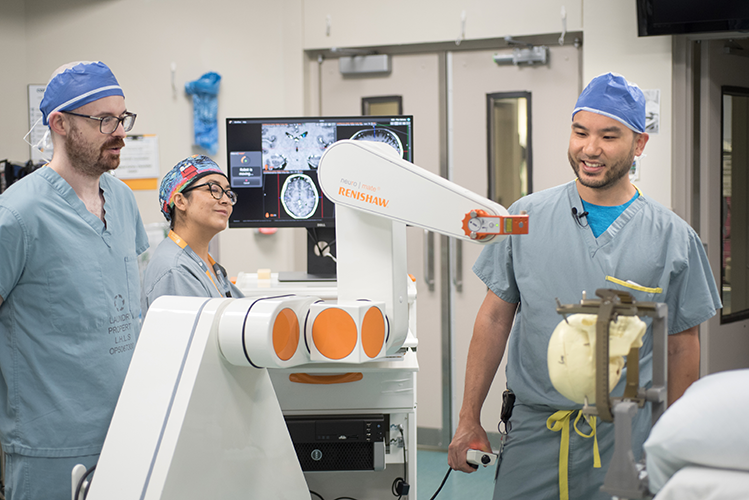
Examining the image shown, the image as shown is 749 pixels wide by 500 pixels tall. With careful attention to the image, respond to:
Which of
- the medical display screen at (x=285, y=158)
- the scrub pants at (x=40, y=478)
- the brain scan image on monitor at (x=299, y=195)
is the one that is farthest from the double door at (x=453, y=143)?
the scrub pants at (x=40, y=478)

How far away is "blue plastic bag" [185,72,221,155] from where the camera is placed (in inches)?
136

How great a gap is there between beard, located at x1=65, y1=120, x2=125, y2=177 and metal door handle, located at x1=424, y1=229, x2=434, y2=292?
2.17m

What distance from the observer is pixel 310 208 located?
86.0 inches

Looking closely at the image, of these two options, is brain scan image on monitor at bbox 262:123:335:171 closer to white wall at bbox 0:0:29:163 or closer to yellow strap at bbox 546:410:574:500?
yellow strap at bbox 546:410:574:500

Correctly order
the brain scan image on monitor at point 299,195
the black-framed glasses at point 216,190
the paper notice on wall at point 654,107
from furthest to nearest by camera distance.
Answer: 1. the paper notice on wall at point 654,107
2. the brain scan image on monitor at point 299,195
3. the black-framed glasses at point 216,190

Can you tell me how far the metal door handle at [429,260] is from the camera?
11.6 ft

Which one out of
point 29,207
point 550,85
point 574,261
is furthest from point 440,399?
point 29,207

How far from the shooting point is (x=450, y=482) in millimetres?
3213

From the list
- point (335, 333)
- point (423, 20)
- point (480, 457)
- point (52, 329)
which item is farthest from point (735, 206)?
point (52, 329)

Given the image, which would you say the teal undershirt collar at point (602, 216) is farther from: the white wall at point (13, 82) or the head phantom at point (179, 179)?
the white wall at point (13, 82)

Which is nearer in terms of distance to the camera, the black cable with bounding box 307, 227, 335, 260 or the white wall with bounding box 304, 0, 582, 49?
the black cable with bounding box 307, 227, 335, 260

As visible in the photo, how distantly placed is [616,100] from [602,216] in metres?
0.26

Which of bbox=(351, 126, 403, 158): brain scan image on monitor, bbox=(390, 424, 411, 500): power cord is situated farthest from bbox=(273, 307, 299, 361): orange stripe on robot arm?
bbox=(351, 126, 403, 158): brain scan image on monitor

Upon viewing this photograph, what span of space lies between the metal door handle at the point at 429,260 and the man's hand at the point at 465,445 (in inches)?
80.9
